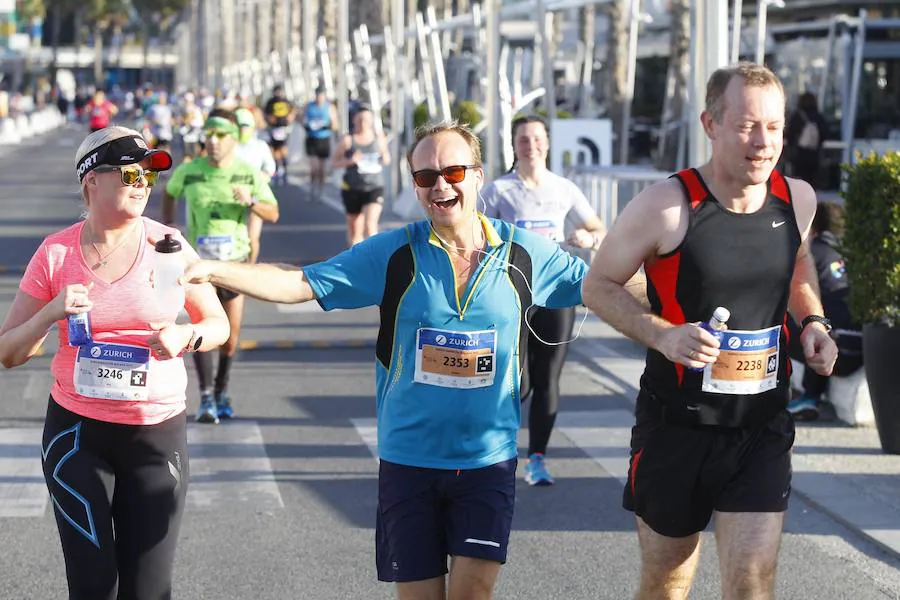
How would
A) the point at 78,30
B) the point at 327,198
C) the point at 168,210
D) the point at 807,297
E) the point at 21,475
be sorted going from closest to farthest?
the point at 807,297 → the point at 21,475 → the point at 168,210 → the point at 327,198 → the point at 78,30

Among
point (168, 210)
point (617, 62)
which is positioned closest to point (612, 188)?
point (168, 210)

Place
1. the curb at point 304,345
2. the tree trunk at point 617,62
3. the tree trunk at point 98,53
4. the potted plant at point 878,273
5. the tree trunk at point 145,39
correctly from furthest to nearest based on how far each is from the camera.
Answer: the tree trunk at point 145,39 < the tree trunk at point 98,53 < the tree trunk at point 617,62 < the curb at point 304,345 < the potted plant at point 878,273

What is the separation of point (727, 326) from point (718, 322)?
20 centimetres

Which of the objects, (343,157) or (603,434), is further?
(343,157)

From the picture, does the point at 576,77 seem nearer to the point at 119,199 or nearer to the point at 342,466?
the point at 342,466

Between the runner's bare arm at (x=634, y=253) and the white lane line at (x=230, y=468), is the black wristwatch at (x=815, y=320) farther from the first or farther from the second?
the white lane line at (x=230, y=468)

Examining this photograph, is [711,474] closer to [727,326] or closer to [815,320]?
[727,326]

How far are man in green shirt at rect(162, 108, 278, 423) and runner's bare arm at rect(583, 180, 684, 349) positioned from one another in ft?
17.1

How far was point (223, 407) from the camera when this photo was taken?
9.59 meters

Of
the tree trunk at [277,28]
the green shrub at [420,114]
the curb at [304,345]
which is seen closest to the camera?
the curb at [304,345]

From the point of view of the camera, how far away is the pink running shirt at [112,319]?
4.48 m

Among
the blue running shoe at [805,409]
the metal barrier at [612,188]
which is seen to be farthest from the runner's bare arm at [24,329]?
the metal barrier at [612,188]

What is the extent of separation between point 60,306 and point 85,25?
157810 millimetres

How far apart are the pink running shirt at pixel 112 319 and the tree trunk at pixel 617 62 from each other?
2963 centimetres
